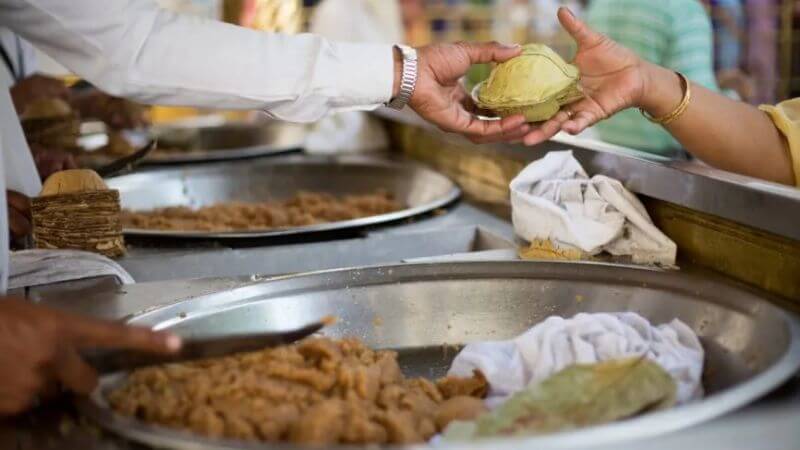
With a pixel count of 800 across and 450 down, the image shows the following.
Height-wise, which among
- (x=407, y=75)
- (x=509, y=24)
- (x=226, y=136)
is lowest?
(x=509, y=24)

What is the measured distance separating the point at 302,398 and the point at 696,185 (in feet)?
3.10

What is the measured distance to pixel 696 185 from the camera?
1859 mm

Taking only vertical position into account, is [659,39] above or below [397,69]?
below

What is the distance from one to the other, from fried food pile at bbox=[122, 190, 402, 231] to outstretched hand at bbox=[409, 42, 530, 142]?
893mm

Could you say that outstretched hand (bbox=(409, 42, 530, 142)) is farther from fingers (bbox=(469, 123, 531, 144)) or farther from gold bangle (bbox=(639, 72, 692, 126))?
gold bangle (bbox=(639, 72, 692, 126))

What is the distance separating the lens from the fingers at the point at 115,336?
118 centimetres

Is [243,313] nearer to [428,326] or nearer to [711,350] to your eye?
[428,326]

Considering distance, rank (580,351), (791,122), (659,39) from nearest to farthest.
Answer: (580,351), (791,122), (659,39)

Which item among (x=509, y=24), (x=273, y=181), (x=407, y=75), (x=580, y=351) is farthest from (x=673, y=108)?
(x=509, y=24)

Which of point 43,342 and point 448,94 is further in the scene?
point 448,94

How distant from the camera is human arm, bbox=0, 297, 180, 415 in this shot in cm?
119

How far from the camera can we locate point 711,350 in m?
1.53

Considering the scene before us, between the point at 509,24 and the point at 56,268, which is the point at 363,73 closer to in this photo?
the point at 56,268

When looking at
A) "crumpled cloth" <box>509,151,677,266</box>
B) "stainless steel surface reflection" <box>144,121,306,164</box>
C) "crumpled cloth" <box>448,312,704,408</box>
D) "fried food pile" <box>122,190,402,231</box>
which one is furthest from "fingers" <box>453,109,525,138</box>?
"stainless steel surface reflection" <box>144,121,306,164</box>
